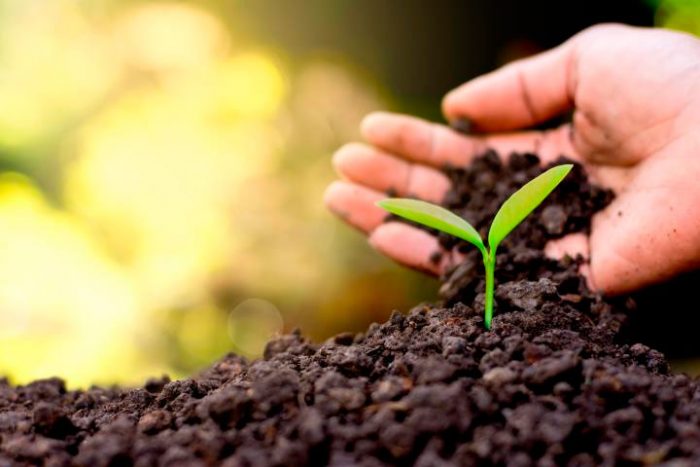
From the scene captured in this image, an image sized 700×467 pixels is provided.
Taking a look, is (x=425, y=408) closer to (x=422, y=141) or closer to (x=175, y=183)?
(x=422, y=141)

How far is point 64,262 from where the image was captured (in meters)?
3.44

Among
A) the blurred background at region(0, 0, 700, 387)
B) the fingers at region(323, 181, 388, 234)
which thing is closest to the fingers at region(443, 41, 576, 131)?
the fingers at region(323, 181, 388, 234)

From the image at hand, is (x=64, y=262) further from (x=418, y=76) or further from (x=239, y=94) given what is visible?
(x=418, y=76)

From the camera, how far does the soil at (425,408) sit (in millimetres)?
960

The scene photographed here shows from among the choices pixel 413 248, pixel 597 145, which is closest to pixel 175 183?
pixel 413 248

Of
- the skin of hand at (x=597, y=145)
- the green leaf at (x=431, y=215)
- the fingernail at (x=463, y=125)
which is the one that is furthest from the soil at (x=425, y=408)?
the fingernail at (x=463, y=125)

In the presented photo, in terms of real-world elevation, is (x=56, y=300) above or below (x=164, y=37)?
below

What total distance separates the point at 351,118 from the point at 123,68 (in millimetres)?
1170

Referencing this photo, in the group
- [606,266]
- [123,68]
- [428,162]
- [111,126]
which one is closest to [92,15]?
[123,68]

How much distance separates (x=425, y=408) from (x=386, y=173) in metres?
1.34

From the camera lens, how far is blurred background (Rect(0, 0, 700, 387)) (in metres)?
3.43

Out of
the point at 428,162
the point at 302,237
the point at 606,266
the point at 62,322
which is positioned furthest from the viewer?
the point at 302,237

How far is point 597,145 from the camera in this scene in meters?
1.96

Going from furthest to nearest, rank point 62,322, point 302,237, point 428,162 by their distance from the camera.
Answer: point 302,237 < point 62,322 < point 428,162
